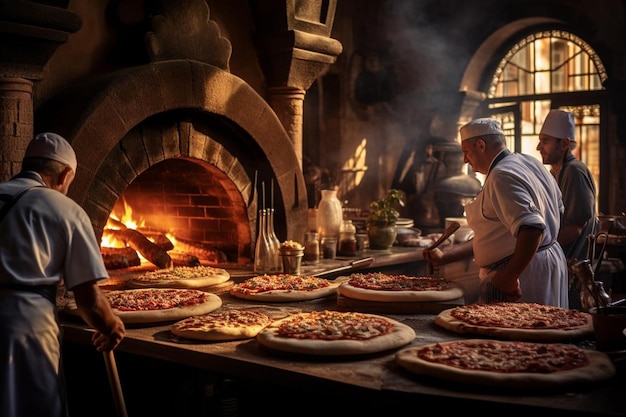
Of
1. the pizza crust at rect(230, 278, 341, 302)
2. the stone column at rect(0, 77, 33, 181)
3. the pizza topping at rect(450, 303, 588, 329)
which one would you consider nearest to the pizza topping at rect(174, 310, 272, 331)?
the pizza crust at rect(230, 278, 341, 302)

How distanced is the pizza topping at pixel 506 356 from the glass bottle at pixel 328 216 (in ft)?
11.4

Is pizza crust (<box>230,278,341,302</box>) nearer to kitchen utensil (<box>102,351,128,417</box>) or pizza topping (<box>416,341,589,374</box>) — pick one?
kitchen utensil (<box>102,351,128,417</box>)

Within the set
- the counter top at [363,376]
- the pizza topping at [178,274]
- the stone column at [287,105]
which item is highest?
the stone column at [287,105]

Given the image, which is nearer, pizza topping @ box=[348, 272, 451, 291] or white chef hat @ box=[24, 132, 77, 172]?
white chef hat @ box=[24, 132, 77, 172]

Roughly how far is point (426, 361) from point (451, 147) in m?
8.24

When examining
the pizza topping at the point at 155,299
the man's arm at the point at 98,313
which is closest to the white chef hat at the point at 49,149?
the man's arm at the point at 98,313

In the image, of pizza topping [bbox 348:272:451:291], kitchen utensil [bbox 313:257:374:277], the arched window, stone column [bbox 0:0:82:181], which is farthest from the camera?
the arched window

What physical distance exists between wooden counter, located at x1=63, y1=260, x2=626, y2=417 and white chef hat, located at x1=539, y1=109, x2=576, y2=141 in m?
2.01

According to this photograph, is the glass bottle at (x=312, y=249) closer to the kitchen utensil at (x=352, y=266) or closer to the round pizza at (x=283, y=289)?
the kitchen utensil at (x=352, y=266)

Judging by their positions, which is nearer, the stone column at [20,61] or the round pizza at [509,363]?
the round pizza at [509,363]

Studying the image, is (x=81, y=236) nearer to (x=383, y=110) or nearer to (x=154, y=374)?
(x=154, y=374)

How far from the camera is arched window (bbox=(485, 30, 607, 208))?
1055 centimetres

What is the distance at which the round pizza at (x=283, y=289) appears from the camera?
5039mm

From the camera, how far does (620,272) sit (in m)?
8.62
